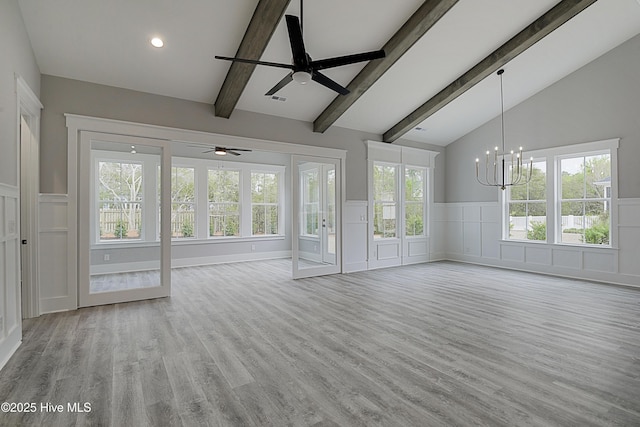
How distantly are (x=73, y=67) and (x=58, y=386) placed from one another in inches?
149

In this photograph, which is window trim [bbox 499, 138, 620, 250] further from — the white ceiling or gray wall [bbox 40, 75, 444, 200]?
gray wall [bbox 40, 75, 444, 200]

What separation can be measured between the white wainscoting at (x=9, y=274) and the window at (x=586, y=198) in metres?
8.33

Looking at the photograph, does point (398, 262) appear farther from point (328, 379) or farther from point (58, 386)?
point (58, 386)

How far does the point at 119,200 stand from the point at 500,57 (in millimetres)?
6203

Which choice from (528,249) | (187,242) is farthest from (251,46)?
(528,249)

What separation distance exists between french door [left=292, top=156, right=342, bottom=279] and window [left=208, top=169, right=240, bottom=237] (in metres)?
2.75

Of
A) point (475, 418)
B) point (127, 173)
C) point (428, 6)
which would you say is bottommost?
point (475, 418)

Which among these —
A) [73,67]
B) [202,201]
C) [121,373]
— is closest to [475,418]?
[121,373]

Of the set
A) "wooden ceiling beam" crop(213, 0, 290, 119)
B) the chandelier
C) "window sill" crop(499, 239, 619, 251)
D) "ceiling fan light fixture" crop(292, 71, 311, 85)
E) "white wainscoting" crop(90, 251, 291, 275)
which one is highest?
"wooden ceiling beam" crop(213, 0, 290, 119)

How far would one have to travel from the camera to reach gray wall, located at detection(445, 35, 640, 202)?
18.1 ft

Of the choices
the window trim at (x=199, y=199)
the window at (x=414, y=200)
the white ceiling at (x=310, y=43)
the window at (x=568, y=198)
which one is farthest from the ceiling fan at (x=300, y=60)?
the window at (x=568, y=198)

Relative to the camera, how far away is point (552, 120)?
650cm

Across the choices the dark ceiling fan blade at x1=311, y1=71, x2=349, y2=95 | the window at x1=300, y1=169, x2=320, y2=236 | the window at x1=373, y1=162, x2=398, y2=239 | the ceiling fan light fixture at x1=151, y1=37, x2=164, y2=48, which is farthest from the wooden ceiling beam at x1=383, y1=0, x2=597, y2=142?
the ceiling fan light fixture at x1=151, y1=37, x2=164, y2=48

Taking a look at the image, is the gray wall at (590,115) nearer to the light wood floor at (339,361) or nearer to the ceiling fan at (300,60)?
the light wood floor at (339,361)
